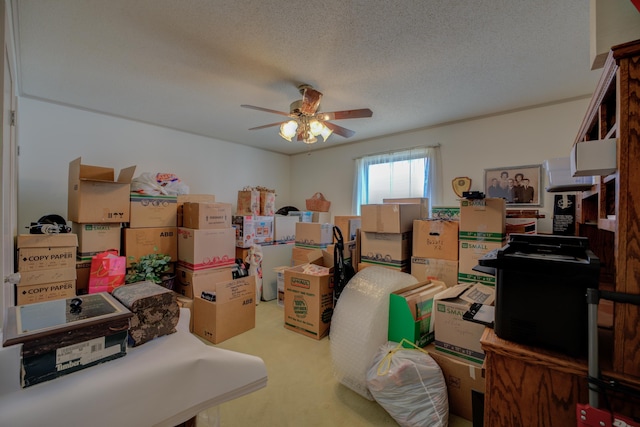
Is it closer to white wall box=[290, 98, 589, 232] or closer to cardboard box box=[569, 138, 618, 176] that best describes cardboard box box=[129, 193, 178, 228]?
white wall box=[290, 98, 589, 232]

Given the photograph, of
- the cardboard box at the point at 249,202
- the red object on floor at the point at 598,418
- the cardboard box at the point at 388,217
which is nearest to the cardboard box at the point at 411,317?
the cardboard box at the point at 388,217

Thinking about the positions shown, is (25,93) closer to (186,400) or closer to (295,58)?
(295,58)

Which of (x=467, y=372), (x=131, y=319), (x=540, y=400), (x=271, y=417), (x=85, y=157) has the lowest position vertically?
(x=271, y=417)

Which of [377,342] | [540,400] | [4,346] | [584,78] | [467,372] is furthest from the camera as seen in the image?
[584,78]

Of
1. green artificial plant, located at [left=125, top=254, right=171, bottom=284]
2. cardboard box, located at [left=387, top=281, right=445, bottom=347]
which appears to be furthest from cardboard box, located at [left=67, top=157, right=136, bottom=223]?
cardboard box, located at [left=387, top=281, right=445, bottom=347]

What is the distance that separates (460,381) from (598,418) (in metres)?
1.02

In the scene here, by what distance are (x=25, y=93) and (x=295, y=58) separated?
9.96 feet

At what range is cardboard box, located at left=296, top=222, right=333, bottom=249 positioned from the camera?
374 centimetres

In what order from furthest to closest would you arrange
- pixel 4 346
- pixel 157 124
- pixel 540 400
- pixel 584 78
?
pixel 157 124
pixel 584 78
pixel 540 400
pixel 4 346

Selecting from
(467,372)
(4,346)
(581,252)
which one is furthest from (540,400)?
(4,346)

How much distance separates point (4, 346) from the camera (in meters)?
0.55

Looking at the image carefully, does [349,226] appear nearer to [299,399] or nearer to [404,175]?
[404,175]

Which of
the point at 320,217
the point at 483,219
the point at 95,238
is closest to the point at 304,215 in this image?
the point at 320,217

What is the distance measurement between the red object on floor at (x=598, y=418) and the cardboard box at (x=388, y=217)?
1.88 meters
